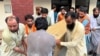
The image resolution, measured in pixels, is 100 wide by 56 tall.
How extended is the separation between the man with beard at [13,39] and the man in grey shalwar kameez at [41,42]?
1.12 feet

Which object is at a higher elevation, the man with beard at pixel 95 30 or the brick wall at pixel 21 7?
the brick wall at pixel 21 7

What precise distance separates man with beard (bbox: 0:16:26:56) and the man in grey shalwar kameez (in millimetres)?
341

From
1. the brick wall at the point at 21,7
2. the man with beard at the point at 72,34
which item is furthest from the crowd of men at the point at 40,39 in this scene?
the brick wall at the point at 21,7

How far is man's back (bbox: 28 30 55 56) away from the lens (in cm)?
233

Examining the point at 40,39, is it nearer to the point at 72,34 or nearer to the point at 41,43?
the point at 41,43

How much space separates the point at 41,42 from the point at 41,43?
0.01 meters

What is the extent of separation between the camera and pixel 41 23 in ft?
7.77

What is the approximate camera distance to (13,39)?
8.95 ft

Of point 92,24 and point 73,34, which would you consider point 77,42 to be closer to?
point 73,34

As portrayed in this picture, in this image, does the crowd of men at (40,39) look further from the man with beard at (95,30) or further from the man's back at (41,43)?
the man with beard at (95,30)

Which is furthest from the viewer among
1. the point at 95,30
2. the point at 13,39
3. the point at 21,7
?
the point at 95,30

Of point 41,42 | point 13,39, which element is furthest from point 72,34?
point 13,39

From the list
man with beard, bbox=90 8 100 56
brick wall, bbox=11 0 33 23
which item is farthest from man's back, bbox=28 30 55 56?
man with beard, bbox=90 8 100 56

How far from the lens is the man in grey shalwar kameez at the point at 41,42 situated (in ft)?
7.66
